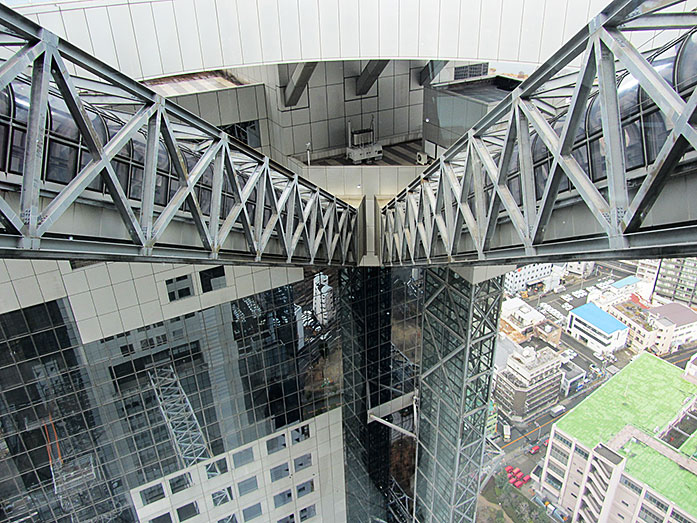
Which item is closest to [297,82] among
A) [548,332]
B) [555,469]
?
[548,332]

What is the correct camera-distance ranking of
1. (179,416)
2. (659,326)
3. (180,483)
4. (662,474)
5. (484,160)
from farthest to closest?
(659,326), (662,474), (180,483), (179,416), (484,160)

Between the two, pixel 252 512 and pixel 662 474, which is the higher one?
pixel 252 512

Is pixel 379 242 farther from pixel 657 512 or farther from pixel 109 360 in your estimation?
pixel 657 512

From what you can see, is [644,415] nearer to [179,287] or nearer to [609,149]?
[179,287]

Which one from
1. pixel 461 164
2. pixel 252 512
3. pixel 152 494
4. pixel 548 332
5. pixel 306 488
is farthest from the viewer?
pixel 548 332

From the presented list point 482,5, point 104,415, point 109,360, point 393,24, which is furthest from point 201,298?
point 482,5

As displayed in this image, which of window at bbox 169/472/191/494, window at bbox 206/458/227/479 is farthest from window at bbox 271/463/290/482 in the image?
window at bbox 169/472/191/494
